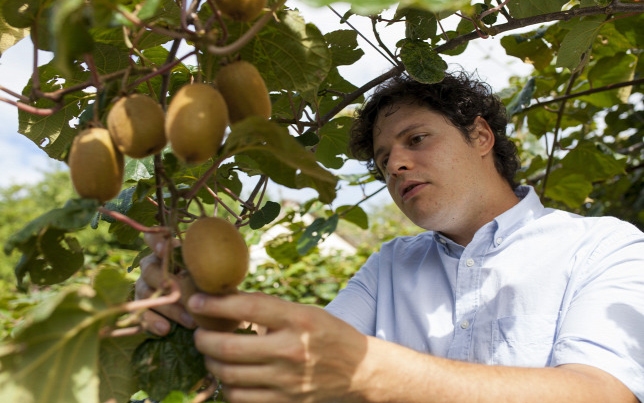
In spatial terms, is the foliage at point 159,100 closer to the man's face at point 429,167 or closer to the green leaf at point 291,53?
the green leaf at point 291,53

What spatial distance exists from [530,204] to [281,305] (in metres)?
1.20

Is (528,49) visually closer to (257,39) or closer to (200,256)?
(257,39)

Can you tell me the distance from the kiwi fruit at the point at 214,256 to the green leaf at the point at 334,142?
1.00m

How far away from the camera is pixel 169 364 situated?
29.6 inches

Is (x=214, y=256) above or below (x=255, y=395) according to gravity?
above

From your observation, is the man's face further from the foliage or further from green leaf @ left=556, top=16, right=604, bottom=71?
green leaf @ left=556, top=16, right=604, bottom=71

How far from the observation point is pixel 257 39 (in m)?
0.86

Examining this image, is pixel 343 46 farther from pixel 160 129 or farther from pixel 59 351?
pixel 59 351

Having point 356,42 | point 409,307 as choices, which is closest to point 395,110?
point 356,42

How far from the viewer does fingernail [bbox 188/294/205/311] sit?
677 mm

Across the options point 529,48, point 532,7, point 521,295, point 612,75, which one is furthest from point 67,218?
point 612,75

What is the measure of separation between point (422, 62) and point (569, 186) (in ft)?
5.15

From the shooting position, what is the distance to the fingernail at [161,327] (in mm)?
759

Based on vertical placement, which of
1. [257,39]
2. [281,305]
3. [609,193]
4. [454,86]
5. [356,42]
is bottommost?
[281,305]
